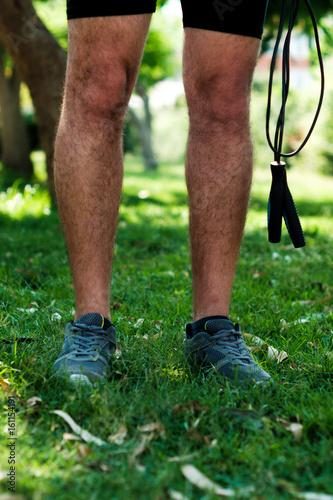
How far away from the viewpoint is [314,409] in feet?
4.24

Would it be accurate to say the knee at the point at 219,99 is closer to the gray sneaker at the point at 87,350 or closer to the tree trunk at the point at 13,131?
the gray sneaker at the point at 87,350

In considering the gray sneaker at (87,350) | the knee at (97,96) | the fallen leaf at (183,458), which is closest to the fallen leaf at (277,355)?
the gray sneaker at (87,350)

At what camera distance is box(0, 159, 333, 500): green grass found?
1046 mm

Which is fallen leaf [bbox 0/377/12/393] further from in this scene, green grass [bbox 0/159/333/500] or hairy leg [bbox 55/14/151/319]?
hairy leg [bbox 55/14/151/319]

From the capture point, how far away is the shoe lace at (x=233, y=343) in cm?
152

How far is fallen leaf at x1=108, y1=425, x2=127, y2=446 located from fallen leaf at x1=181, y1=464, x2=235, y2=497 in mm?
179

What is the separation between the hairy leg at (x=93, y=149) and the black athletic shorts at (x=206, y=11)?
4 cm

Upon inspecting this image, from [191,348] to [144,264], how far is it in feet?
5.17

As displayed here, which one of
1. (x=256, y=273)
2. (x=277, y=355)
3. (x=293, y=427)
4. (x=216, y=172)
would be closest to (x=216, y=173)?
(x=216, y=172)

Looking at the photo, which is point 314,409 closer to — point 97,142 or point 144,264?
point 97,142

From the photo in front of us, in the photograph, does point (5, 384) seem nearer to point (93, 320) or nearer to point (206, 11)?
point (93, 320)

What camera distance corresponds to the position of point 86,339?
1502mm

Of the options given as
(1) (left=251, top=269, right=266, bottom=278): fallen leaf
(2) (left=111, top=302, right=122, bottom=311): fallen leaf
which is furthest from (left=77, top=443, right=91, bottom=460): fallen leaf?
(1) (left=251, top=269, right=266, bottom=278): fallen leaf

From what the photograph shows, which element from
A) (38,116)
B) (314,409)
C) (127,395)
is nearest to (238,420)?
(314,409)
